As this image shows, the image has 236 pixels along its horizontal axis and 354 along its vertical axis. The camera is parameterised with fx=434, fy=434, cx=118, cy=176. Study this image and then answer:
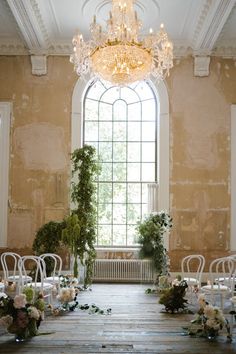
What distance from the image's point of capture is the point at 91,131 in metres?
10.7

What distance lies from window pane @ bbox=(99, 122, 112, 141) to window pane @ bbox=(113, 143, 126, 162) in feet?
0.83

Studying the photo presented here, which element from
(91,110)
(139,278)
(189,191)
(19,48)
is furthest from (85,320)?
(19,48)

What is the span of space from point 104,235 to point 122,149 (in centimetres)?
213

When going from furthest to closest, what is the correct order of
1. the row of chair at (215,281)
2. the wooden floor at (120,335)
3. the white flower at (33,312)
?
the row of chair at (215,281), the white flower at (33,312), the wooden floor at (120,335)

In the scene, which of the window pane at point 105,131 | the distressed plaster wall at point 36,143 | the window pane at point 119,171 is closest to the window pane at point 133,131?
the window pane at point 105,131

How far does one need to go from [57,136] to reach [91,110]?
1185 millimetres

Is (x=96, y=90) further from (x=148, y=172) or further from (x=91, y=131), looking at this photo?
(x=148, y=172)

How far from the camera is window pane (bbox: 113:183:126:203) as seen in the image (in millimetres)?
10453

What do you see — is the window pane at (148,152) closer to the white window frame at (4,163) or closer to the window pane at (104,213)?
the window pane at (104,213)

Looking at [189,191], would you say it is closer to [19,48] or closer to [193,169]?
[193,169]

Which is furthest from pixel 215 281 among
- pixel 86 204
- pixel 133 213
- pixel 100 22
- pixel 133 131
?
pixel 100 22

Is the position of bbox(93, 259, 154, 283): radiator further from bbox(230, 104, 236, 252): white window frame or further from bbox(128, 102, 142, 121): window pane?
bbox(128, 102, 142, 121): window pane

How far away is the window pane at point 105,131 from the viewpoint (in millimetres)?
10664

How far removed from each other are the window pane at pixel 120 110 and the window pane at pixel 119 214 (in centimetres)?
217
